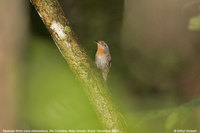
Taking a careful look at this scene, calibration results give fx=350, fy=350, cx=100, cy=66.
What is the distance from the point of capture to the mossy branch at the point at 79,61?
3.65 meters

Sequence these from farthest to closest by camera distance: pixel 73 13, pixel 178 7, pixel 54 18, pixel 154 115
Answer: pixel 178 7
pixel 73 13
pixel 154 115
pixel 54 18

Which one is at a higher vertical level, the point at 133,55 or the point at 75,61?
the point at 133,55

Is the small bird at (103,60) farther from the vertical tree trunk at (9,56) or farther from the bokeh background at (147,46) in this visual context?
the vertical tree trunk at (9,56)

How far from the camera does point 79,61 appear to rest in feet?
12.1

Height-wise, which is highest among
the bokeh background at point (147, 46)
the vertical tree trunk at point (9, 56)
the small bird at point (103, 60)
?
the bokeh background at point (147, 46)

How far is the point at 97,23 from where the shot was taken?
25.9 ft

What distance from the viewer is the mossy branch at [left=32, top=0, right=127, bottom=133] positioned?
3.65m

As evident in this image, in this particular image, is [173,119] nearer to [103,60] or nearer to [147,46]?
[103,60]

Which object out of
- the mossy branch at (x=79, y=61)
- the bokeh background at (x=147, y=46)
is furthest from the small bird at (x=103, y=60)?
the mossy branch at (x=79, y=61)

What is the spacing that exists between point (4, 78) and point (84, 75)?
1.33m

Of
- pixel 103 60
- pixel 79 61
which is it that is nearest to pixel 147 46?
pixel 103 60

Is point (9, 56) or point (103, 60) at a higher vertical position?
point (103, 60)

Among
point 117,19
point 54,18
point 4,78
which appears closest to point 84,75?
point 54,18

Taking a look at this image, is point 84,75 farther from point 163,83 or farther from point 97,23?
point 163,83
